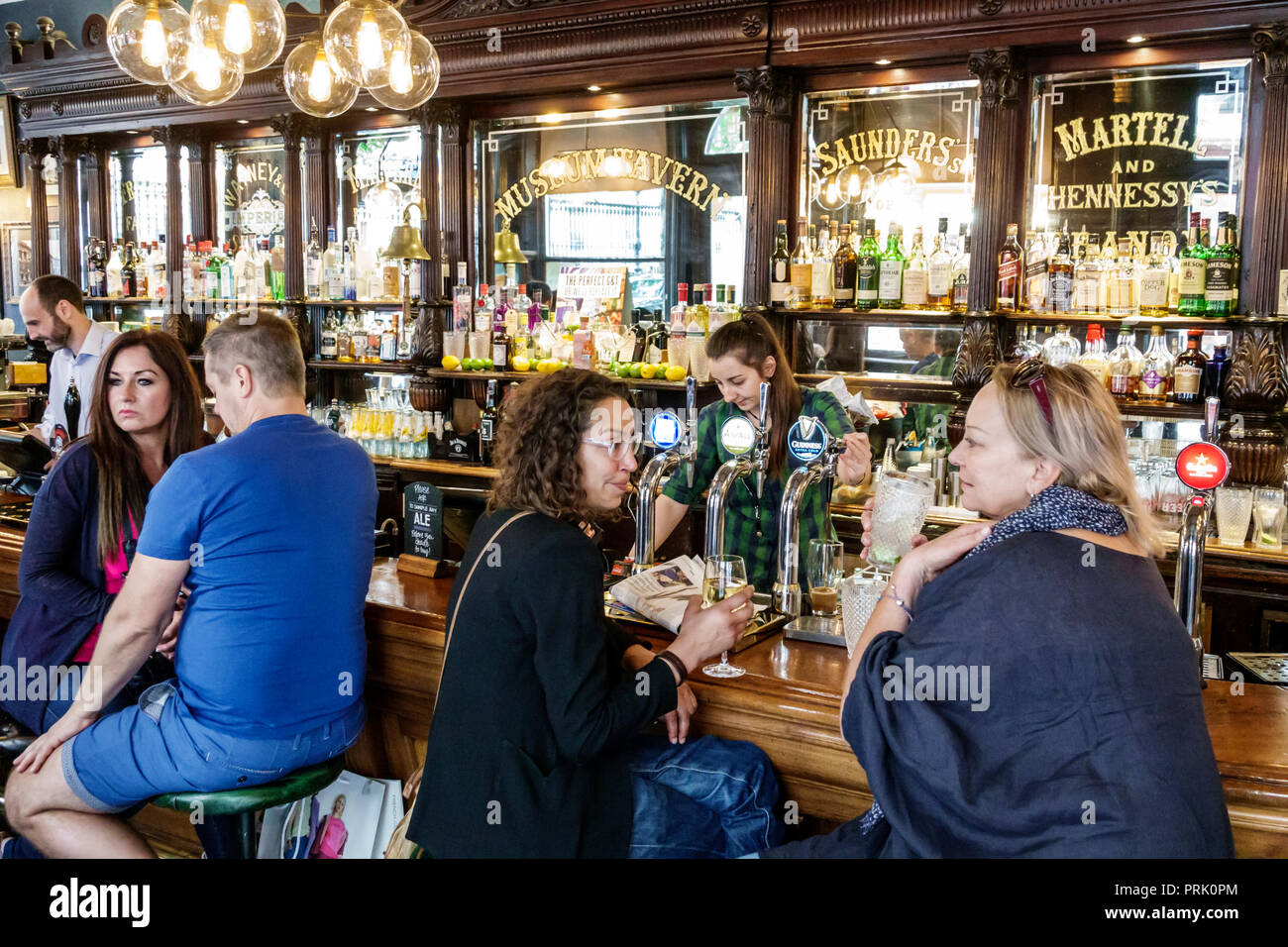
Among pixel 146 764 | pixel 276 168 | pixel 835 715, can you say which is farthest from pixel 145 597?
pixel 276 168

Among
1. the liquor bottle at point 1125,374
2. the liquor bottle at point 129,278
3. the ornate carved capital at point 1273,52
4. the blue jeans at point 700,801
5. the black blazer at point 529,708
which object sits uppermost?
the ornate carved capital at point 1273,52

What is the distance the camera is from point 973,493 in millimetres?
1765

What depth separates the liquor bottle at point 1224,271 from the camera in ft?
12.3

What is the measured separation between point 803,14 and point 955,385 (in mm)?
1534

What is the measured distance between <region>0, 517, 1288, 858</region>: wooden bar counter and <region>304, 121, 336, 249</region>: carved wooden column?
3.43 metres

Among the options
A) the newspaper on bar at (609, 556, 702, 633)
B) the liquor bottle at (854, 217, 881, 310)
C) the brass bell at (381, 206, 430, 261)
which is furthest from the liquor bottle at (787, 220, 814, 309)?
the newspaper on bar at (609, 556, 702, 633)

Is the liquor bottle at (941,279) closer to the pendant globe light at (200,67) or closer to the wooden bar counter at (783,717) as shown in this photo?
the wooden bar counter at (783,717)

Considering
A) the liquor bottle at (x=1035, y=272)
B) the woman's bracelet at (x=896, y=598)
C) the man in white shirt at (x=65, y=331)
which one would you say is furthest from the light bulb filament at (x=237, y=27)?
the liquor bottle at (x=1035, y=272)

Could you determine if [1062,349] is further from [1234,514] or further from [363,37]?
[363,37]

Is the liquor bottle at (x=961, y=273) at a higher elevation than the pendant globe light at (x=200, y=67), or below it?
below

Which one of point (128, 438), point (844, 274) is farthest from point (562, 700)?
point (844, 274)

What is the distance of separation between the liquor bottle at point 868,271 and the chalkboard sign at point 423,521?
2255 mm

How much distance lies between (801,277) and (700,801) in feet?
9.66

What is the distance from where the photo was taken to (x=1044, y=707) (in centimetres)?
142
